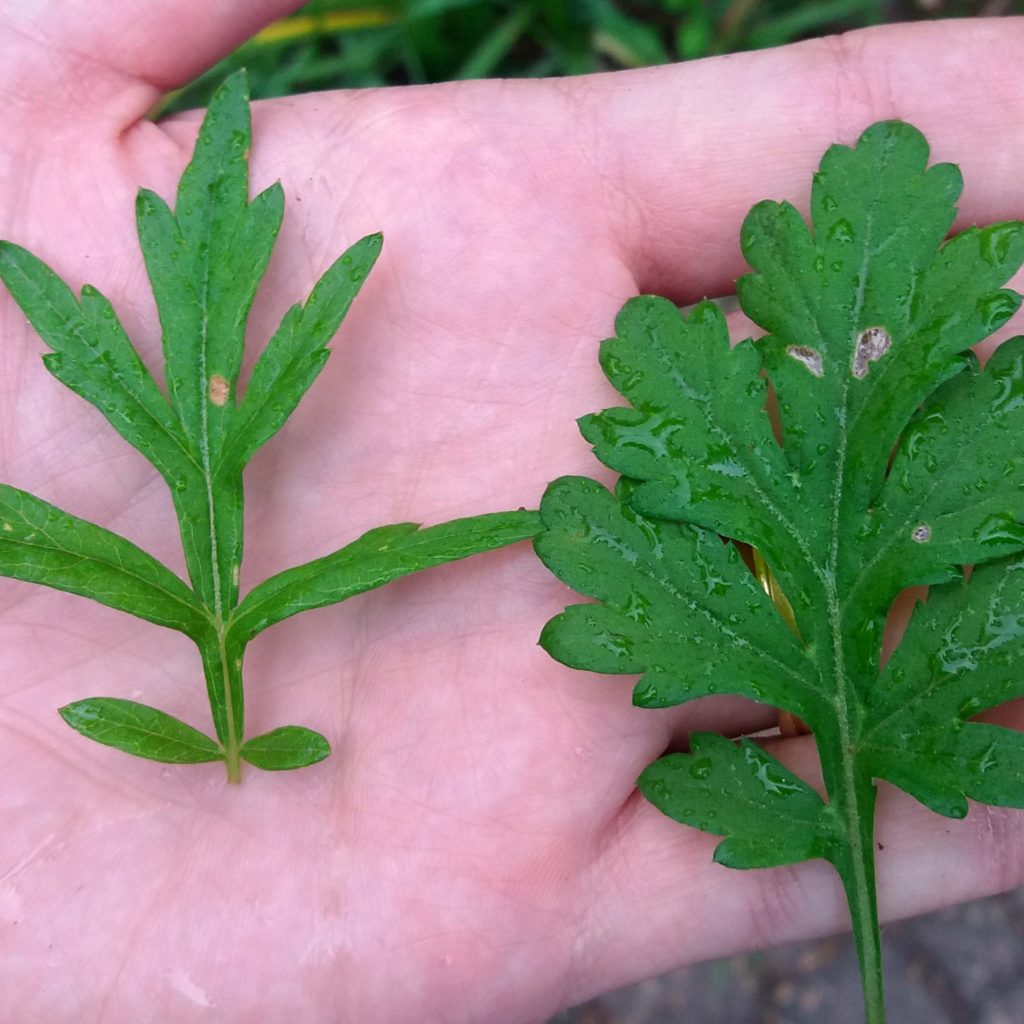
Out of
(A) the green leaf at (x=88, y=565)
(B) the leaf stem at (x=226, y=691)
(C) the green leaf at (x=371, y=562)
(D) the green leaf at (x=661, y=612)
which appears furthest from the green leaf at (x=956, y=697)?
(A) the green leaf at (x=88, y=565)

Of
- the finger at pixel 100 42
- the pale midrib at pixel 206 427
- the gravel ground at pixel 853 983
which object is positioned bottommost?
the gravel ground at pixel 853 983

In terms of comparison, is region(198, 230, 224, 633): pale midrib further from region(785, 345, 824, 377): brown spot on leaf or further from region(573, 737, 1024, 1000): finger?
region(785, 345, 824, 377): brown spot on leaf

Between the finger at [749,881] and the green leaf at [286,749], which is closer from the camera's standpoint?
the green leaf at [286,749]

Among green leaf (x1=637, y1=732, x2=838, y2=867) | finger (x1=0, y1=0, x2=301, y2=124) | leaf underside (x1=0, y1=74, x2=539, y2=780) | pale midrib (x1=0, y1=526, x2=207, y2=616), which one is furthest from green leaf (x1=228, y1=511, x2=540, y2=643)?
finger (x1=0, y1=0, x2=301, y2=124)

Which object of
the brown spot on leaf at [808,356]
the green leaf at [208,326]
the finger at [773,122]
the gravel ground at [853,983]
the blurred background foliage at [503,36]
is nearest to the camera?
the brown spot on leaf at [808,356]

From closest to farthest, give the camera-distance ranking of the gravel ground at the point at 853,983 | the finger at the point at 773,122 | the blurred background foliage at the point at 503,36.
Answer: the finger at the point at 773,122
the gravel ground at the point at 853,983
the blurred background foliage at the point at 503,36

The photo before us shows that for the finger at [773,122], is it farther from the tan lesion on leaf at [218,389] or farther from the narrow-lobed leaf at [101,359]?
the narrow-lobed leaf at [101,359]

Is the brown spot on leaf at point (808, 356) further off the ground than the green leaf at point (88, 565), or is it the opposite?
the brown spot on leaf at point (808, 356)
